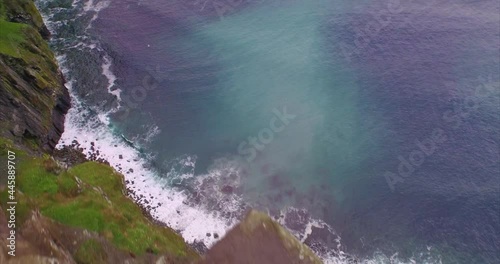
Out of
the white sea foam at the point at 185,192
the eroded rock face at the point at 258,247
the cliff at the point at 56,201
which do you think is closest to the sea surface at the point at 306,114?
the white sea foam at the point at 185,192

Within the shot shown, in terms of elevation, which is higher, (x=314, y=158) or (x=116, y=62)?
(x=116, y=62)

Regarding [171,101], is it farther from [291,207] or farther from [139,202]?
[291,207]

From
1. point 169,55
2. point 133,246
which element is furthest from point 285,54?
point 133,246
